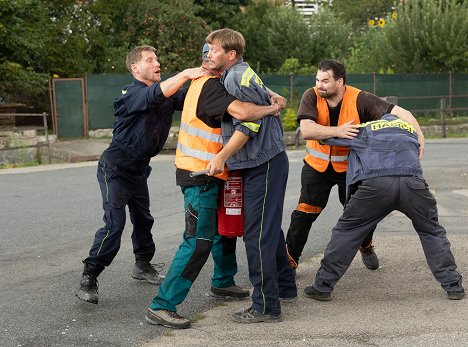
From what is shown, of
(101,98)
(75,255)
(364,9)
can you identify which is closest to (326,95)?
(75,255)

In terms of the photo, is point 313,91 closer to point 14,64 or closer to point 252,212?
point 252,212

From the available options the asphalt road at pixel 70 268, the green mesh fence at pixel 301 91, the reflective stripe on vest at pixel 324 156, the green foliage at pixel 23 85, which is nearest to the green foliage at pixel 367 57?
the green mesh fence at pixel 301 91

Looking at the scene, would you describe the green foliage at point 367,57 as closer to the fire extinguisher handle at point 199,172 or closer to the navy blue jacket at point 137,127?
the navy blue jacket at point 137,127

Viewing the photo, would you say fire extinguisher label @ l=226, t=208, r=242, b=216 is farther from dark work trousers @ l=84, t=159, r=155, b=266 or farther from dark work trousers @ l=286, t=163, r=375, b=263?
dark work trousers @ l=286, t=163, r=375, b=263

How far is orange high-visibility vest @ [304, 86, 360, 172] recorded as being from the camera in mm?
6051

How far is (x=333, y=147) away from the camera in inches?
242

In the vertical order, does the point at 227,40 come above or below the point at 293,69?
above

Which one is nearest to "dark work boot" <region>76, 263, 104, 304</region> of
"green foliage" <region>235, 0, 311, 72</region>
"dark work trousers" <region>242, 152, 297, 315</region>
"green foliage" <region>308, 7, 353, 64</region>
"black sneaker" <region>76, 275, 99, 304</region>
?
"black sneaker" <region>76, 275, 99, 304</region>

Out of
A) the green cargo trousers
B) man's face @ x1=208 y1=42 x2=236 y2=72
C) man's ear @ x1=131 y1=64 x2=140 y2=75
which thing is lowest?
the green cargo trousers

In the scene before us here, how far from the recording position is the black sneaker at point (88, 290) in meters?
5.79

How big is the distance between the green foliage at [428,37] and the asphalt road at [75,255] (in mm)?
16642

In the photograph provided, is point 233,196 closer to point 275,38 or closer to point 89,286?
point 89,286

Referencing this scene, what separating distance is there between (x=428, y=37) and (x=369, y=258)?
24.7 metres

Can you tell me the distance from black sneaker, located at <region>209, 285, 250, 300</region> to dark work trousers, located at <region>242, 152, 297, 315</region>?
64 cm
